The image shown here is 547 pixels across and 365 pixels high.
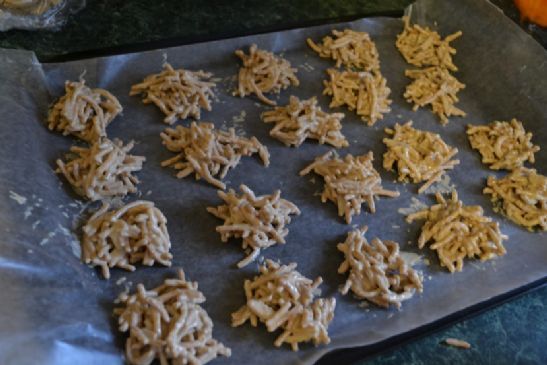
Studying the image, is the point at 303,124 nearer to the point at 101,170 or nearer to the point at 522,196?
the point at 101,170

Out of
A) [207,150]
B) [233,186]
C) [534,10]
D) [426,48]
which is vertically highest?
[534,10]

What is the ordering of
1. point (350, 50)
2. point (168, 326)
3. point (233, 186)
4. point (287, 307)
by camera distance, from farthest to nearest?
point (350, 50)
point (233, 186)
point (287, 307)
point (168, 326)

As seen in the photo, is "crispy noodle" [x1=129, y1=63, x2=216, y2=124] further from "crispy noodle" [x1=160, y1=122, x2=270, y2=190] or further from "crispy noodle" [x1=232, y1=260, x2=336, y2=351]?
"crispy noodle" [x1=232, y1=260, x2=336, y2=351]

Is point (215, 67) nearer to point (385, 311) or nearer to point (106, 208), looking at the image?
point (106, 208)

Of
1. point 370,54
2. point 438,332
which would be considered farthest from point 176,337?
point 370,54

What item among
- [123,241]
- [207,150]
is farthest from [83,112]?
[123,241]

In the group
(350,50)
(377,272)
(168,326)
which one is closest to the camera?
(168,326)

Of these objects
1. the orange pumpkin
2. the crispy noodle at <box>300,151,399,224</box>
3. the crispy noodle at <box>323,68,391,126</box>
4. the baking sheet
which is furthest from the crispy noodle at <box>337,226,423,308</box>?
the orange pumpkin
